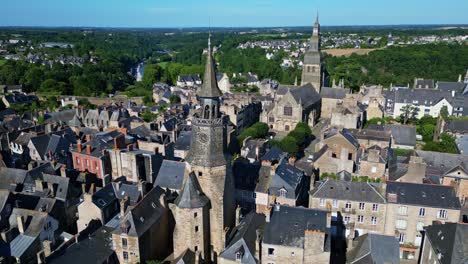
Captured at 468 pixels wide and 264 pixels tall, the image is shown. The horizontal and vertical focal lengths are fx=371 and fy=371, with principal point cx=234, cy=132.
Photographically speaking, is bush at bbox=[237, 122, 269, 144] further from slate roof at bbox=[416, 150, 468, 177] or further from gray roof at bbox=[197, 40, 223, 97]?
gray roof at bbox=[197, 40, 223, 97]

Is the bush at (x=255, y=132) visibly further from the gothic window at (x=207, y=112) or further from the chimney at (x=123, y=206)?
the gothic window at (x=207, y=112)

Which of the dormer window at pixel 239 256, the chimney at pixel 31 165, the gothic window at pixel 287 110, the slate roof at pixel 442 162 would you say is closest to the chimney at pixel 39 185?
the chimney at pixel 31 165

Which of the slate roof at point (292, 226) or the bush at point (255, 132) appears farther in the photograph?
the bush at point (255, 132)

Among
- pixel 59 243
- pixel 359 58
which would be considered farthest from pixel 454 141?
pixel 359 58

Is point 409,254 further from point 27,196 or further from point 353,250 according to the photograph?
point 27,196

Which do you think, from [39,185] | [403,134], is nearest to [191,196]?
[39,185]

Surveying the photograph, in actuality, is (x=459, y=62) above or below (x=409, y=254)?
above

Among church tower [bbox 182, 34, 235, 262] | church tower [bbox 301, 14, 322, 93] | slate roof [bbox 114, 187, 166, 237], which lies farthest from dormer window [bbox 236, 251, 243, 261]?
church tower [bbox 301, 14, 322, 93]
